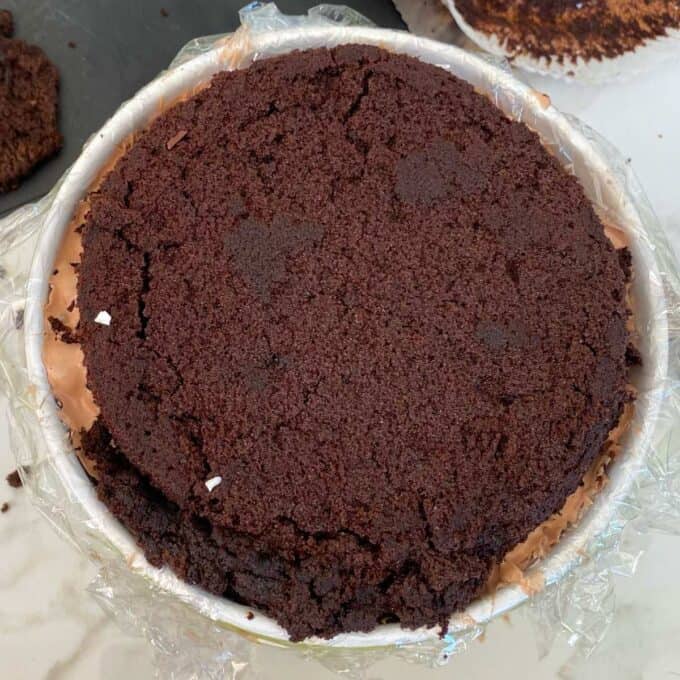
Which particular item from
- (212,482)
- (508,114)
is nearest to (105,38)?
(508,114)

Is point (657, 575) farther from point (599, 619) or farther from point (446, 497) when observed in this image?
point (446, 497)

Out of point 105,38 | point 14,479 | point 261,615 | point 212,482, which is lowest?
point 14,479

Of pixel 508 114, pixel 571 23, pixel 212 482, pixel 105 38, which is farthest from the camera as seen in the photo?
pixel 105 38

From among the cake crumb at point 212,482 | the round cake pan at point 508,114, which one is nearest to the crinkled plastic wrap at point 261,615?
the round cake pan at point 508,114

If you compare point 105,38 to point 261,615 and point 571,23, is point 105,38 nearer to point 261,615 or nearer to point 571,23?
point 571,23

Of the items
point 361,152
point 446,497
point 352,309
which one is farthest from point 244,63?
point 446,497

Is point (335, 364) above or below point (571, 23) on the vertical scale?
below

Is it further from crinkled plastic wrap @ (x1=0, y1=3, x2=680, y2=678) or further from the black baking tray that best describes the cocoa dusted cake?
the black baking tray
